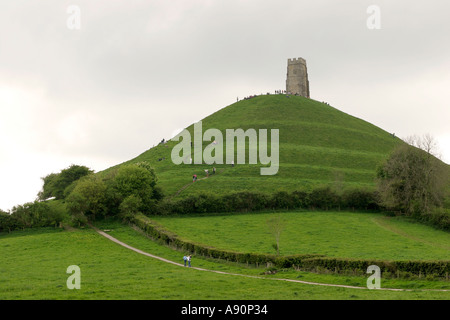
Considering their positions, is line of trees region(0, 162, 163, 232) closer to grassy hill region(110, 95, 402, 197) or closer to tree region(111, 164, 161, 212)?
tree region(111, 164, 161, 212)

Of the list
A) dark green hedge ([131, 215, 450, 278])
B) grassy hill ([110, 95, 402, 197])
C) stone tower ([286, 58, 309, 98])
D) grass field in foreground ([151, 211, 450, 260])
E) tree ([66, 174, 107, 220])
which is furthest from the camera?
stone tower ([286, 58, 309, 98])

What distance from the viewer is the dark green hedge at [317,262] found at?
35.5 meters

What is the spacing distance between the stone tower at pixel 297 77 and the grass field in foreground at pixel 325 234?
312 feet

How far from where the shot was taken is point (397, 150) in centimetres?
7875

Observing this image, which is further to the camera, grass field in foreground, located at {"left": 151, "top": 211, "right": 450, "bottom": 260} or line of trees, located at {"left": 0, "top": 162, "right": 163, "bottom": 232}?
line of trees, located at {"left": 0, "top": 162, "right": 163, "bottom": 232}

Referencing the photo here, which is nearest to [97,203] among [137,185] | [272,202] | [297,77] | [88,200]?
[88,200]

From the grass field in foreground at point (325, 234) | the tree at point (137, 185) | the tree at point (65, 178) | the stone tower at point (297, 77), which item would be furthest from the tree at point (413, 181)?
the stone tower at point (297, 77)

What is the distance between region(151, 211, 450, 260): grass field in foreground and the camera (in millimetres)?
51312

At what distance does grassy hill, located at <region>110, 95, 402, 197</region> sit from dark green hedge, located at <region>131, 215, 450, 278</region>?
3093 centimetres

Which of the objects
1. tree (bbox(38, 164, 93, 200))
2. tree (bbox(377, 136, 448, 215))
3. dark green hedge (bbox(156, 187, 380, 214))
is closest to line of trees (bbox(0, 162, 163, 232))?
dark green hedge (bbox(156, 187, 380, 214))

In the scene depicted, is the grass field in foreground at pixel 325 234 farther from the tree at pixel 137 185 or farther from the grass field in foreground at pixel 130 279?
the grass field in foreground at pixel 130 279

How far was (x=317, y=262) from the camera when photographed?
39500mm
